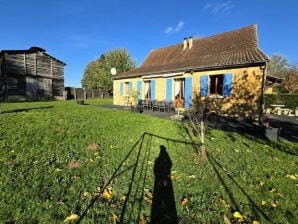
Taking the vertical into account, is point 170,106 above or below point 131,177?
above

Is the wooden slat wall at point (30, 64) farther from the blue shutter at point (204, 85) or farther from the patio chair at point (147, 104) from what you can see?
the blue shutter at point (204, 85)

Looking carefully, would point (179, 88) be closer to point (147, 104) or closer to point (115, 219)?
→ point (147, 104)

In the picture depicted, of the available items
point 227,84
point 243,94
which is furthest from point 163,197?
point 227,84

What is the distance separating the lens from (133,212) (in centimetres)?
312

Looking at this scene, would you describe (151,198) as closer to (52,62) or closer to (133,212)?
(133,212)

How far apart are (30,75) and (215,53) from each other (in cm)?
2359

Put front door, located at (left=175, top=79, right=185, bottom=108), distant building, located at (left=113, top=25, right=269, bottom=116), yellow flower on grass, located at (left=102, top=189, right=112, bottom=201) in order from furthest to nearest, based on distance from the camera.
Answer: front door, located at (left=175, top=79, right=185, bottom=108) < distant building, located at (left=113, top=25, right=269, bottom=116) < yellow flower on grass, located at (left=102, top=189, right=112, bottom=201)

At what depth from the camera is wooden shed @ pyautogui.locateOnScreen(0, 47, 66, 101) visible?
25688mm

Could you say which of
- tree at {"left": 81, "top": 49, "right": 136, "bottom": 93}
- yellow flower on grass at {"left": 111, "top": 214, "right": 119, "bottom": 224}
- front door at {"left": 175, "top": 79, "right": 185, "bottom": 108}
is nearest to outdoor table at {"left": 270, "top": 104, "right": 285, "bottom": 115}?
front door at {"left": 175, "top": 79, "right": 185, "bottom": 108}

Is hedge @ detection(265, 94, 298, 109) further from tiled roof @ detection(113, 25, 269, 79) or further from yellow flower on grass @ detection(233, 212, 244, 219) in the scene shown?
yellow flower on grass @ detection(233, 212, 244, 219)

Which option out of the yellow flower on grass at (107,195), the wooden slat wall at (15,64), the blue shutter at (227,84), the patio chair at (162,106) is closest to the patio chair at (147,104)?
the patio chair at (162,106)

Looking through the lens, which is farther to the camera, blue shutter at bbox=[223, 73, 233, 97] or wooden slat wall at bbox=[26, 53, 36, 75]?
wooden slat wall at bbox=[26, 53, 36, 75]

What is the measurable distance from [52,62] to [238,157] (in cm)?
3102

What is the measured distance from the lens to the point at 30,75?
27.7 meters
